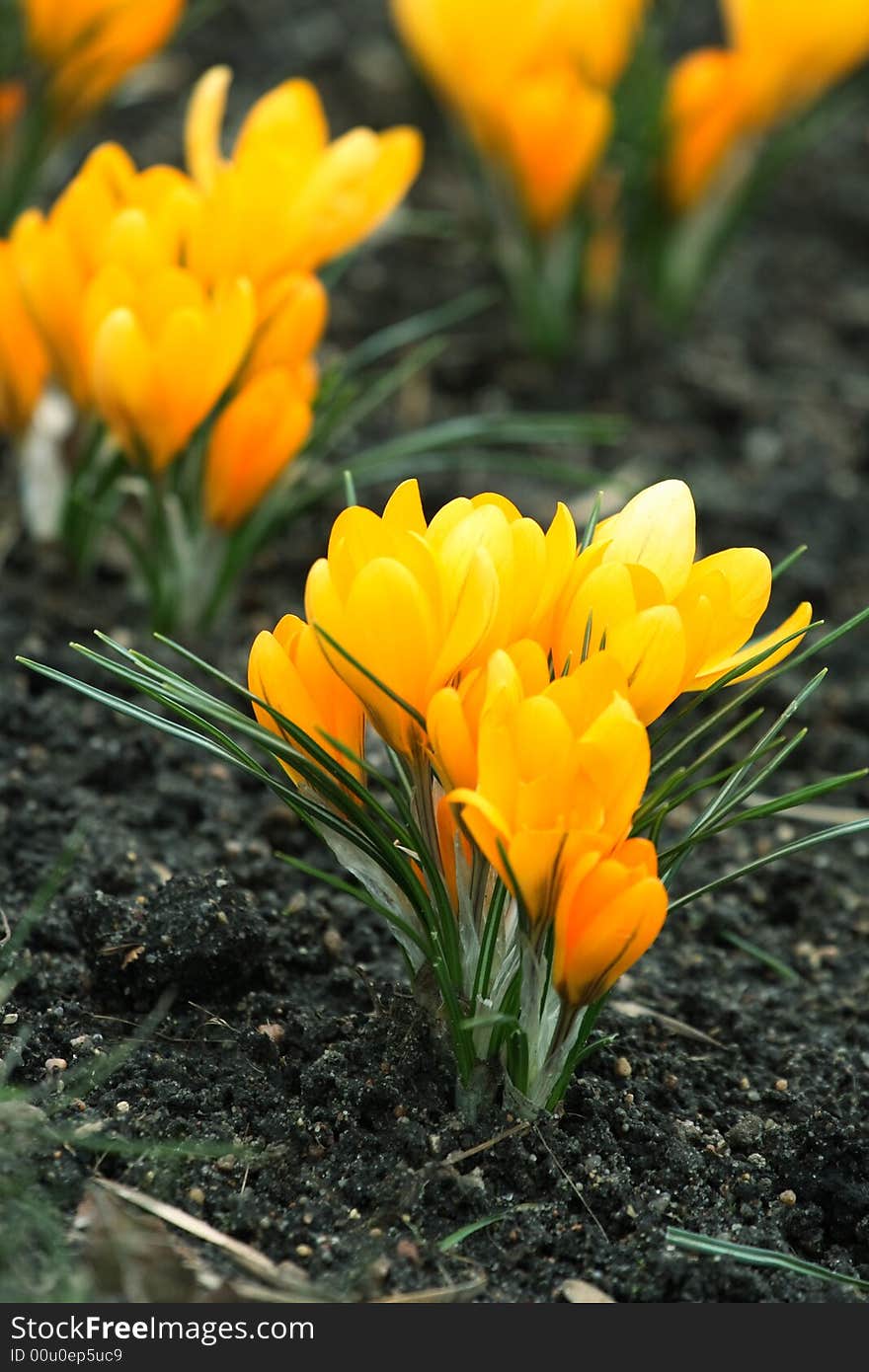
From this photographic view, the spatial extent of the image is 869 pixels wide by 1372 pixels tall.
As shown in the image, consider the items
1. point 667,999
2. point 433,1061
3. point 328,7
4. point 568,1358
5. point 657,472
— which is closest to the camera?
point 568,1358

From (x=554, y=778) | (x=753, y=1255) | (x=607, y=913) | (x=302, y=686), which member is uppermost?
(x=302, y=686)

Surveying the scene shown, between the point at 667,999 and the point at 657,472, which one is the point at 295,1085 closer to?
the point at 667,999

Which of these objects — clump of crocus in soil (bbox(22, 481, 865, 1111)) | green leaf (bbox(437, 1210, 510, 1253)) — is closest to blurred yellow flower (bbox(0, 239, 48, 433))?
clump of crocus in soil (bbox(22, 481, 865, 1111))

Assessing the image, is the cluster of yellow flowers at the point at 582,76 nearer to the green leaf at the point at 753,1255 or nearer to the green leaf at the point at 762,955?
the green leaf at the point at 762,955

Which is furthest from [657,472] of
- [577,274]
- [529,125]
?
[529,125]

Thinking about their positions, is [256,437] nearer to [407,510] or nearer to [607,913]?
[407,510]

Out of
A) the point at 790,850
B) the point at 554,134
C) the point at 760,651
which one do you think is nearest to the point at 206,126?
the point at 554,134

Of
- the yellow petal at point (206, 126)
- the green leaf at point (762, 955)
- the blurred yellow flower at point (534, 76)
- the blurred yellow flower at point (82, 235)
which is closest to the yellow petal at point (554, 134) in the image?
the blurred yellow flower at point (534, 76)
